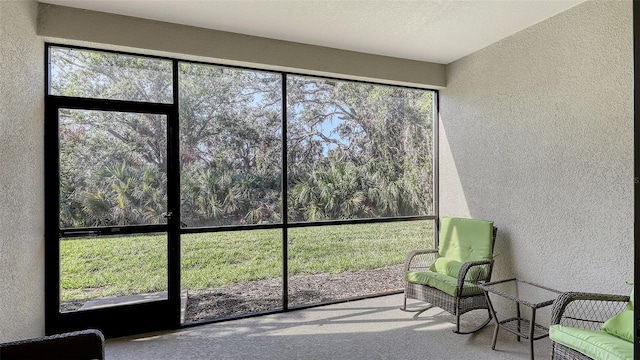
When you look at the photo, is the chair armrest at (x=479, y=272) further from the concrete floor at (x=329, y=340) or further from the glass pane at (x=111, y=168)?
the glass pane at (x=111, y=168)

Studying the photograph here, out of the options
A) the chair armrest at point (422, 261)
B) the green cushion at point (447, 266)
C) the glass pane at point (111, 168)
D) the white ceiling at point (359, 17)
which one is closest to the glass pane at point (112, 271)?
the glass pane at point (111, 168)

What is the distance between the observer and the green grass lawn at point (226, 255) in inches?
119

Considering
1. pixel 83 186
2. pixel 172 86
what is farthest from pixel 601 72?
pixel 83 186

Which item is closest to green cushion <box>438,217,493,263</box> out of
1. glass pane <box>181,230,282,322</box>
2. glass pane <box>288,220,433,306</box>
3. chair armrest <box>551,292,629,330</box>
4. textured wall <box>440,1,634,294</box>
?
textured wall <box>440,1,634,294</box>

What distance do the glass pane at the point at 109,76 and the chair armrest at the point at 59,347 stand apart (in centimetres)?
227

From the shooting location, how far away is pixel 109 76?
306cm

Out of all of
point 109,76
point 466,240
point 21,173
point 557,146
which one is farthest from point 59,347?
point 557,146

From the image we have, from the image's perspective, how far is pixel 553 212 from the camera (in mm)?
3016

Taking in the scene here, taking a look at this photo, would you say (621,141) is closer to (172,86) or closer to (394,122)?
(394,122)

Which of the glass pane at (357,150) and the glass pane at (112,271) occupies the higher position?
the glass pane at (357,150)

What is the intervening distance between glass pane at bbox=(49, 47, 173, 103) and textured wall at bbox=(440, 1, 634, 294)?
10.9ft

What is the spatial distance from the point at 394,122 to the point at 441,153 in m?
0.74

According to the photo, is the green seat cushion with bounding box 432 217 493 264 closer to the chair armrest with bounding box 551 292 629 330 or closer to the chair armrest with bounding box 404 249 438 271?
the chair armrest with bounding box 404 249 438 271

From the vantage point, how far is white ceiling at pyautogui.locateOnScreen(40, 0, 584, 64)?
2.77 metres
